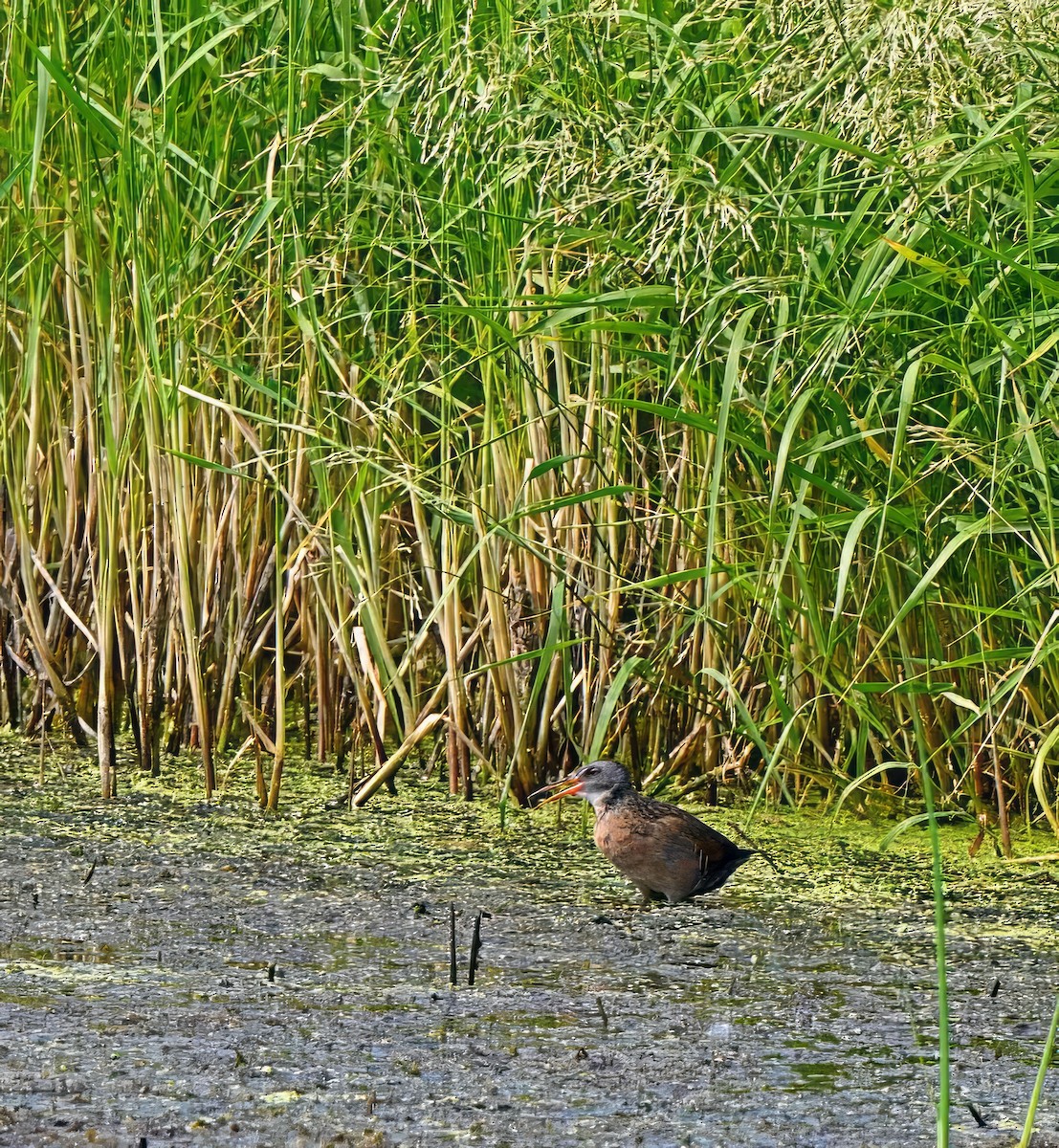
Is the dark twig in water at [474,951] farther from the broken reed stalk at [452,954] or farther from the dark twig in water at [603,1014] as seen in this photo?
the dark twig in water at [603,1014]

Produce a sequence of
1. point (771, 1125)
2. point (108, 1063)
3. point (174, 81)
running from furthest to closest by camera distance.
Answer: point (174, 81)
point (108, 1063)
point (771, 1125)

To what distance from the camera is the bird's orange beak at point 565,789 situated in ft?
9.74

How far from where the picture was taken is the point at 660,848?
2.77m

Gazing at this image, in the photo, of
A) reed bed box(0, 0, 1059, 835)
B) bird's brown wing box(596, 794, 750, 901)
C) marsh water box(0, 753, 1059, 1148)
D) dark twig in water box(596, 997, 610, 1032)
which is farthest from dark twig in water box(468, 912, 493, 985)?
reed bed box(0, 0, 1059, 835)

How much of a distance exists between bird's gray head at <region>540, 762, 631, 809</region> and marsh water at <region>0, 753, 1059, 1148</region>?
0.44 feet

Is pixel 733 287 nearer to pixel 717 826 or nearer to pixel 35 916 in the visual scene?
pixel 717 826

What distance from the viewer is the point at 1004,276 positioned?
2.79 m

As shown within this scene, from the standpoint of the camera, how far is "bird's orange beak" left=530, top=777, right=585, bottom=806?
2.97 metres

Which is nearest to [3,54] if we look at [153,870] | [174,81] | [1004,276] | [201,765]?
[174,81]

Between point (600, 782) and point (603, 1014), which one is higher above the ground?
point (600, 782)

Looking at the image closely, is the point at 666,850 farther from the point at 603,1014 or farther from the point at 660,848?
the point at 603,1014

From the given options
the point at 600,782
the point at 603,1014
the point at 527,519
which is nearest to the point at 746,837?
the point at 600,782

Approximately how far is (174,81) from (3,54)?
66cm

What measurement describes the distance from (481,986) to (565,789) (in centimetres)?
61
